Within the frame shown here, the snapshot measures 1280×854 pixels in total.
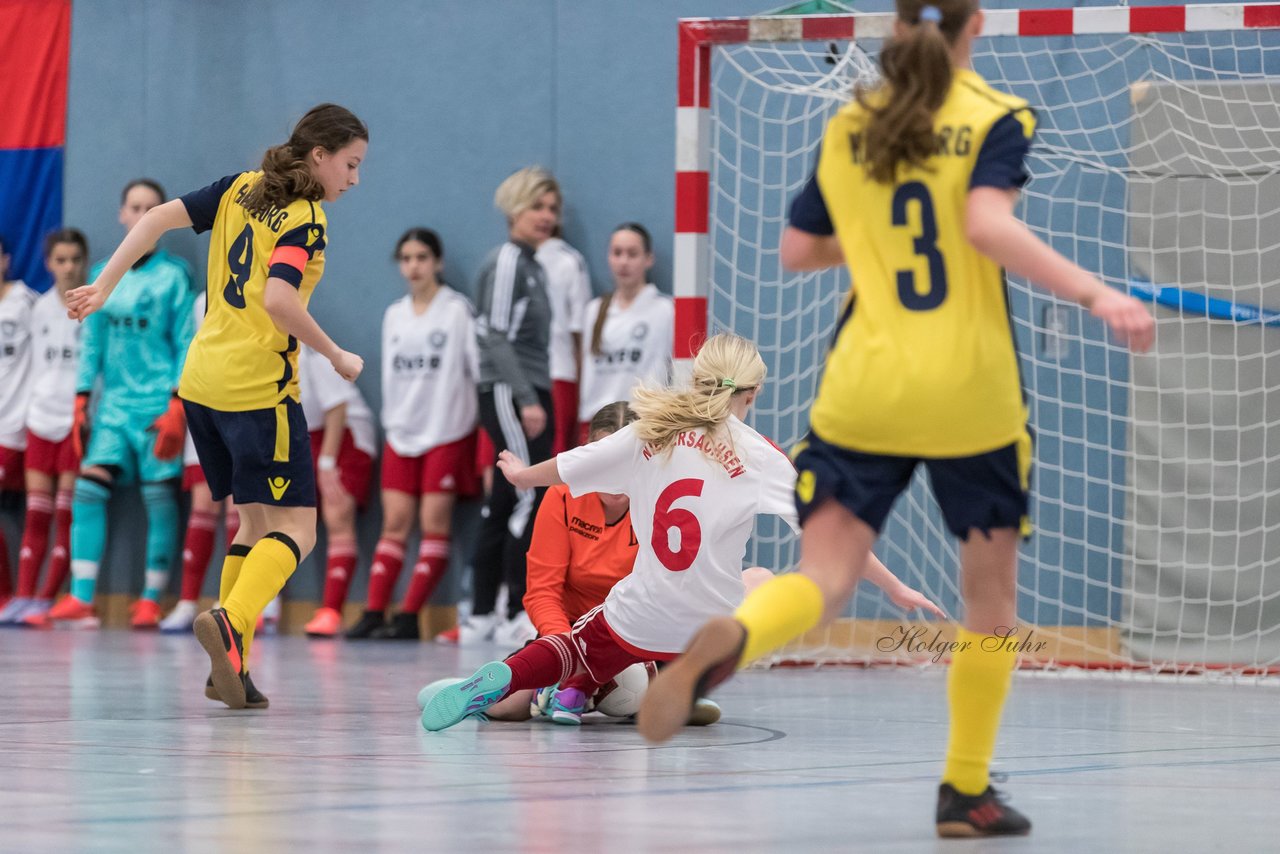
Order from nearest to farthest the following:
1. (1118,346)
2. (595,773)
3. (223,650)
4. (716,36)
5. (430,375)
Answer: (595,773) → (223,650) → (716,36) → (1118,346) → (430,375)

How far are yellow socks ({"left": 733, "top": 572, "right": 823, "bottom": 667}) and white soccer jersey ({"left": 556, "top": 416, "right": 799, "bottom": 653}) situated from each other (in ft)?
4.50

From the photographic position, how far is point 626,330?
8492mm

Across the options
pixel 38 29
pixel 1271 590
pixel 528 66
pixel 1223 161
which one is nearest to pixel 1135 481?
pixel 1271 590

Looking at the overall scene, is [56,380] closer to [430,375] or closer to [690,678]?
[430,375]

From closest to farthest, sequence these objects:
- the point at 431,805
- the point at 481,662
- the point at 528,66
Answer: the point at 431,805 < the point at 481,662 < the point at 528,66

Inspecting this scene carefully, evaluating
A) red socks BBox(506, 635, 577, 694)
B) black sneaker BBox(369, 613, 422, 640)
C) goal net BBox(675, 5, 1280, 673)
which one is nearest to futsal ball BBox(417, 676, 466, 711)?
red socks BBox(506, 635, 577, 694)

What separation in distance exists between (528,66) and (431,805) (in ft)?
21.7

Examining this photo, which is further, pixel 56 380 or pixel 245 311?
pixel 56 380

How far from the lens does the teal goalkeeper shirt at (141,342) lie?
9.62 meters

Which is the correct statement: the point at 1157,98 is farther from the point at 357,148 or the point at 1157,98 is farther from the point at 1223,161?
the point at 357,148

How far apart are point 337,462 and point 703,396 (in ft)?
17.0

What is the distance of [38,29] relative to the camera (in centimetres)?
1044

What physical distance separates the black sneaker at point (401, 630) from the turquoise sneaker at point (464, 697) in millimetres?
4603

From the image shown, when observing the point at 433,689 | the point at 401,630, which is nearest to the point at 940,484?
the point at 433,689
